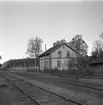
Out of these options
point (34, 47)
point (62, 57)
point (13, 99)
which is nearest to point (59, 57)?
point (62, 57)

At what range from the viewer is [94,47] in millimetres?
81938

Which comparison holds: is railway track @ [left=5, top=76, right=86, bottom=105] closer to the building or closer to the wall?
the building

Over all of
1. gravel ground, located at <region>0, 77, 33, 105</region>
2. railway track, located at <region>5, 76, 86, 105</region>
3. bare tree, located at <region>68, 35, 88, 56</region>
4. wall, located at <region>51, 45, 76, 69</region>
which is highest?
bare tree, located at <region>68, 35, 88, 56</region>

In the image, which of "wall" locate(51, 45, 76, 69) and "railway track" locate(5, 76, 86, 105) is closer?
"railway track" locate(5, 76, 86, 105)

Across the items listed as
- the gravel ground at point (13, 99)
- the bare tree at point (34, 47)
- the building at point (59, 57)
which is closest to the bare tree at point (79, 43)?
the bare tree at point (34, 47)

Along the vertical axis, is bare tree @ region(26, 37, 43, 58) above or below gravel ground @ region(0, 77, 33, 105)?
above

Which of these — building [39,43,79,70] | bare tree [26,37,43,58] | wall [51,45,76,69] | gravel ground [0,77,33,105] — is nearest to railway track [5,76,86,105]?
gravel ground [0,77,33,105]

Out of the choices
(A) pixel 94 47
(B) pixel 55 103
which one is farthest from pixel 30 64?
(B) pixel 55 103

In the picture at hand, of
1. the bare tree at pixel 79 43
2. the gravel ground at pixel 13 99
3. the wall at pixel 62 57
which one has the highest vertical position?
the bare tree at pixel 79 43

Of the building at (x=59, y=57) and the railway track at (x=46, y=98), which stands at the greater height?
the building at (x=59, y=57)

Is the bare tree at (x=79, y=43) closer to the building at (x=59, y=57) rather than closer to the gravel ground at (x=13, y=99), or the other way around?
the building at (x=59, y=57)

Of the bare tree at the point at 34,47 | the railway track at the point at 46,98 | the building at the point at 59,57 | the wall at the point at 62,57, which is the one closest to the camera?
the railway track at the point at 46,98

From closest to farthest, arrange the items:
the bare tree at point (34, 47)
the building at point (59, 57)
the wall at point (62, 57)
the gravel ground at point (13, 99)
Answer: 1. the gravel ground at point (13, 99)
2. the building at point (59, 57)
3. the wall at point (62, 57)
4. the bare tree at point (34, 47)

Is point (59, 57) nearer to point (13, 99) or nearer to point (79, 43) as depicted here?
point (79, 43)
